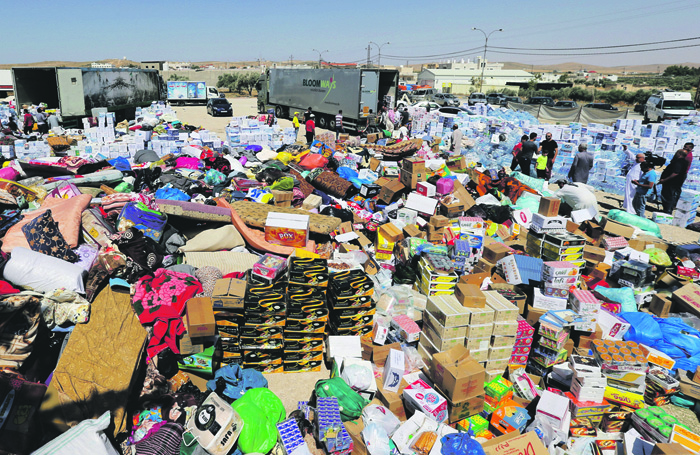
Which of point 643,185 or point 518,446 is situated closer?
point 518,446

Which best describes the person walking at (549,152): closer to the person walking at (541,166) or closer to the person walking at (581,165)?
the person walking at (541,166)

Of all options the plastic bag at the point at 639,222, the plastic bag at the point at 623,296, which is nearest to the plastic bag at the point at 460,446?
the plastic bag at the point at 623,296

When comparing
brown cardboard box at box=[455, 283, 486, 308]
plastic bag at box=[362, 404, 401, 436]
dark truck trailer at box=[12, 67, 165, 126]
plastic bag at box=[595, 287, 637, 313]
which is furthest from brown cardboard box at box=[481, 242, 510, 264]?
dark truck trailer at box=[12, 67, 165, 126]

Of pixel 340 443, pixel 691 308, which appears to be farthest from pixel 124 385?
pixel 691 308

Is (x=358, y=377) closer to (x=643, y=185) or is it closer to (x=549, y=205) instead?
(x=549, y=205)

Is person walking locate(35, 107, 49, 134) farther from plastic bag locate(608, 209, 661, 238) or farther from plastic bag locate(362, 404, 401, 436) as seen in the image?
plastic bag locate(608, 209, 661, 238)

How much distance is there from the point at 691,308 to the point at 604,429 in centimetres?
254

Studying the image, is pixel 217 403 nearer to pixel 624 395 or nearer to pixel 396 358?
pixel 396 358

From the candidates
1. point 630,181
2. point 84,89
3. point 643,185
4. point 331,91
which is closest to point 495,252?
point 643,185

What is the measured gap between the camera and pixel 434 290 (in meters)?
5.36

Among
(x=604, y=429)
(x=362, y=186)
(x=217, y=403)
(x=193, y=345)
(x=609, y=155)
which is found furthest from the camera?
(x=609, y=155)

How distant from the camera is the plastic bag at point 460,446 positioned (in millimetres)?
3129

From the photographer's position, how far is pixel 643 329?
188 inches

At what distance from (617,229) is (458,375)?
210 inches
